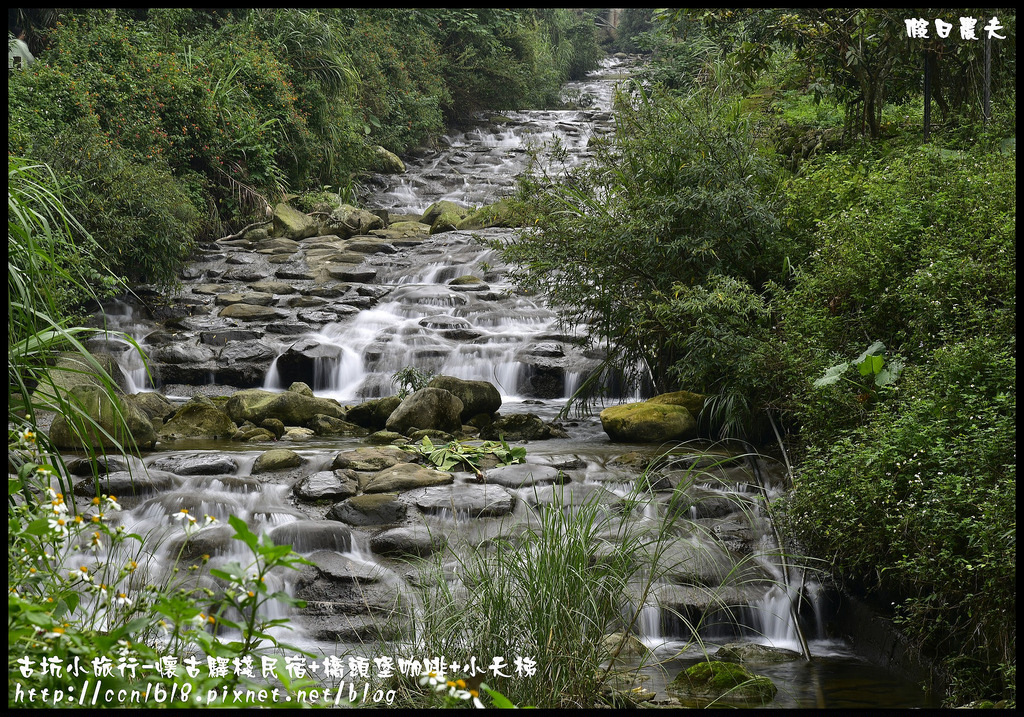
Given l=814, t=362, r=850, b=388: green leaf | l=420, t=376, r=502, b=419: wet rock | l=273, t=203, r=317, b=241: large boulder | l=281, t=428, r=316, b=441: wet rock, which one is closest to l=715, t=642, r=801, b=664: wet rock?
l=814, t=362, r=850, b=388: green leaf

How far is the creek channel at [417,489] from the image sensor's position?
4.20 m

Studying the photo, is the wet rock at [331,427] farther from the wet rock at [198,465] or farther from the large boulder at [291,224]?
the large boulder at [291,224]

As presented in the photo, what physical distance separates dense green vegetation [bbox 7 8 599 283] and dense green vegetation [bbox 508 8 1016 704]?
19.1ft

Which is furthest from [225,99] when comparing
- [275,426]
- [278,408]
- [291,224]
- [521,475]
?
[521,475]

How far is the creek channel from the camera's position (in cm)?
420

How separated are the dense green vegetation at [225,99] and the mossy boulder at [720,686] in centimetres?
767

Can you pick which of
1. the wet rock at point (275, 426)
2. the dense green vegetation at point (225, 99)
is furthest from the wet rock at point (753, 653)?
the dense green vegetation at point (225, 99)

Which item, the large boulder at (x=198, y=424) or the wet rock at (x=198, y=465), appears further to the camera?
the large boulder at (x=198, y=424)

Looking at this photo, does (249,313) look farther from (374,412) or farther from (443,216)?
(443,216)

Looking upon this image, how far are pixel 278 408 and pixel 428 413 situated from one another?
1680 mm

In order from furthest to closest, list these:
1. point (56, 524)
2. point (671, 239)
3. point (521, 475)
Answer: point (671, 239), point (521, 475), point (56, 524)

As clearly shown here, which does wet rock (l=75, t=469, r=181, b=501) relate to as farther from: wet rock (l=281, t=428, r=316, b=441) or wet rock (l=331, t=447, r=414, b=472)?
wet rock (l=281, t=428, r=316, b=441)

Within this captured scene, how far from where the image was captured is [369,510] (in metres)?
5.45

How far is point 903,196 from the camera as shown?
5.93 meters
